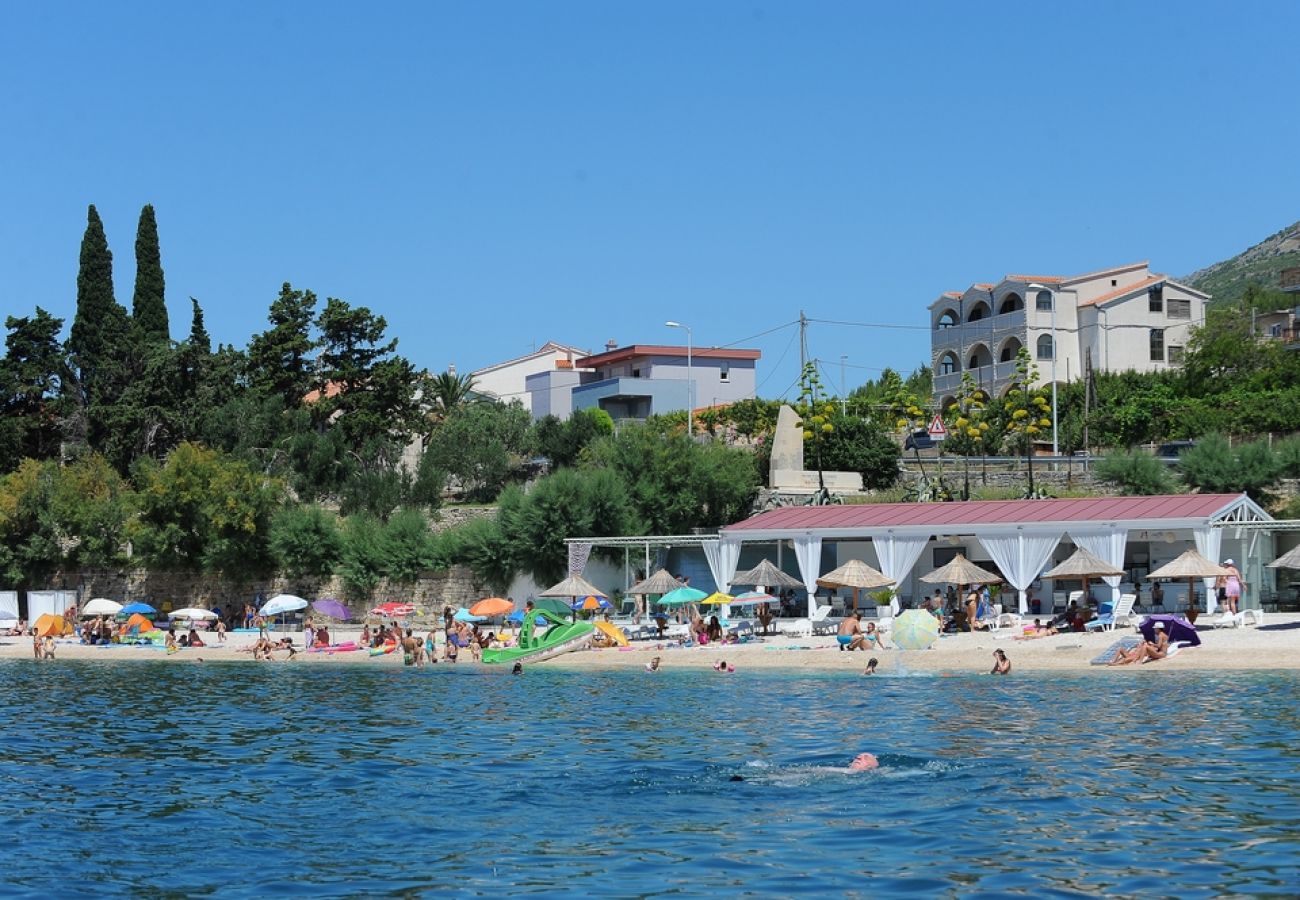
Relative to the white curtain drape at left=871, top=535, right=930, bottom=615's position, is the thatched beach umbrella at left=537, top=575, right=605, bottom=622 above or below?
below

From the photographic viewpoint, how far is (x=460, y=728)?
24.4 m

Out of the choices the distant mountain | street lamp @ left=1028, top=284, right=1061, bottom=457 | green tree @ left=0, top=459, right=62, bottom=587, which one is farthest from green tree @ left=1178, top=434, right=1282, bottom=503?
the distant mountain

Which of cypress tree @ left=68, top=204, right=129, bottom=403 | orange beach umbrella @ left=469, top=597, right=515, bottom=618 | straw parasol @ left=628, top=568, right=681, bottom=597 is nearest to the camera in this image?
straw parasol @ left=628, top=568, right=681, bottom=597

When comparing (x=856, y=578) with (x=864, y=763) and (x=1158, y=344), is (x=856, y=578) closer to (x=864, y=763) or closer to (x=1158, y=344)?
(x=864, y=763)

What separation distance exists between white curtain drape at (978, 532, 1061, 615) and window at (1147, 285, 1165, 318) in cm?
3660

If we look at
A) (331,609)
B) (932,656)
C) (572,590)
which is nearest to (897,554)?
(932,656)

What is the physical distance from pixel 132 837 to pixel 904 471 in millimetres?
42106

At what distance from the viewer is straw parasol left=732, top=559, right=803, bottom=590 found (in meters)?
39.1

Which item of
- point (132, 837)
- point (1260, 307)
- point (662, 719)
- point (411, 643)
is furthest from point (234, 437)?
point (1260, 307)

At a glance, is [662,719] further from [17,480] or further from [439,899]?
[17,480]

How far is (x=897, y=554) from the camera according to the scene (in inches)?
1483

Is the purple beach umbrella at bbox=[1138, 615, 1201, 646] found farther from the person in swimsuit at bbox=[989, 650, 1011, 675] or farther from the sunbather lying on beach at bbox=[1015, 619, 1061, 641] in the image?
the sunbather lying on beach at bbox=[1015, 619, 1061, 641]

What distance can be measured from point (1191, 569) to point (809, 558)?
1038 centimetres

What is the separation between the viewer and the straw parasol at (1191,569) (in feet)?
105
